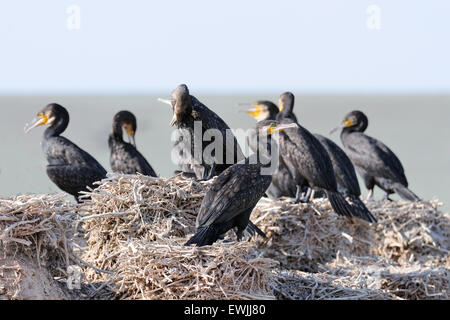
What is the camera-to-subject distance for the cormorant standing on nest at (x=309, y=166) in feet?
28.3

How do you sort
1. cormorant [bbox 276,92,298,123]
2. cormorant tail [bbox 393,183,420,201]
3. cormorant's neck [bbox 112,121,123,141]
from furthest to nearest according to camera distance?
cormorant tail [bbox 393,183,420,201] → cormorant [bbox 276,92,298,123] → cormorant's neck [bbox 112,121,123,141]

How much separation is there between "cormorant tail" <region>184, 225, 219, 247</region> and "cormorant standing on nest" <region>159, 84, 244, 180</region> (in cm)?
162

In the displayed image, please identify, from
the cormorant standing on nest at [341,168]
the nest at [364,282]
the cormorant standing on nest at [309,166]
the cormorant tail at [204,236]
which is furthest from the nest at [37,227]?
the cormorant standing on nest at [341,168]

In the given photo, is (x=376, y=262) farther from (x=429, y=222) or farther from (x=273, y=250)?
(x=429, y=222)

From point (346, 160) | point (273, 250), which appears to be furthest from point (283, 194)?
point (273, 250)

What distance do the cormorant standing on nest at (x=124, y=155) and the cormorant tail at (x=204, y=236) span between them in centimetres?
352

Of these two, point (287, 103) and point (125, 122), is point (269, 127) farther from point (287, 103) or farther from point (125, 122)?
point (125, 122)

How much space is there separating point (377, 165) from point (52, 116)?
159 inches

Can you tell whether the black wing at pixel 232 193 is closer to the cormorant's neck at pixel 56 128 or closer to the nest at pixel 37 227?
the nest at pixel 37 227

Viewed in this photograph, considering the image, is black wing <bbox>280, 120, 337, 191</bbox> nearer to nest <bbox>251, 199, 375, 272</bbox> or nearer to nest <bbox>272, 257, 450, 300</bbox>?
nest <bbox>251, 199, 375, 272</bbox>

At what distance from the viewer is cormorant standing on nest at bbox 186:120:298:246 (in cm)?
566

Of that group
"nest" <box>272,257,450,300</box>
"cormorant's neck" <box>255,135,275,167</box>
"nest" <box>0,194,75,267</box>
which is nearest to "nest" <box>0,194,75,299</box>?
"nest" <box>0,194,75,267</box>

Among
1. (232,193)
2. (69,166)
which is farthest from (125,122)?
(232,193)

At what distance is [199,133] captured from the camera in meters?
7.41
